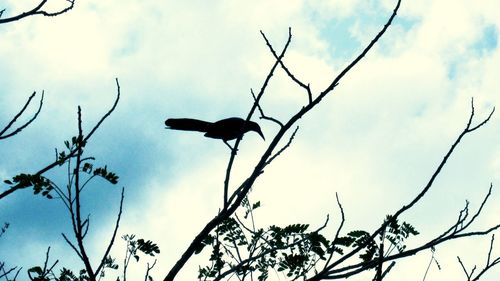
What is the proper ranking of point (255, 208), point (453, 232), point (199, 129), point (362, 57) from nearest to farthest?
point (362, 57) → point (453, 232) → point (255, 208) → point (199, 129)

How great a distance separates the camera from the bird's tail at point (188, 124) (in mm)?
6577

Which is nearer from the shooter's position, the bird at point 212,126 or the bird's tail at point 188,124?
the bird at point 212,126

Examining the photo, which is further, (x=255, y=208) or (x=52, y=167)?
(x=255, y=208)

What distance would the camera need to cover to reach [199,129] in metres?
6.87

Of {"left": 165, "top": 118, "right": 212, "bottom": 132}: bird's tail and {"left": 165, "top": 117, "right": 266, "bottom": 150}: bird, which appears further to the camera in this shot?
{"left": 165, "top": 118, "right": 212, "bottom": 132}: bird's tail

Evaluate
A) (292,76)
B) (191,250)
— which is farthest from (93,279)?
(292,76)

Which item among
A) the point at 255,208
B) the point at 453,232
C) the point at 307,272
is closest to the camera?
the point at 453,232

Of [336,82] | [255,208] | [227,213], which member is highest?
[255,208]

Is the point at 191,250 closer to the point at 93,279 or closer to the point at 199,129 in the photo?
the point at 93,279

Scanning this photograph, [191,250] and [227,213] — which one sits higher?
[227,213]

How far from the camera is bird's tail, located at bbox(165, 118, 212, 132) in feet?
21.6

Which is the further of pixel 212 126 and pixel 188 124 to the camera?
pixel 212 126

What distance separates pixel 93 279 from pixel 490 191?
2.65m

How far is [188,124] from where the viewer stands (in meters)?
6.73
